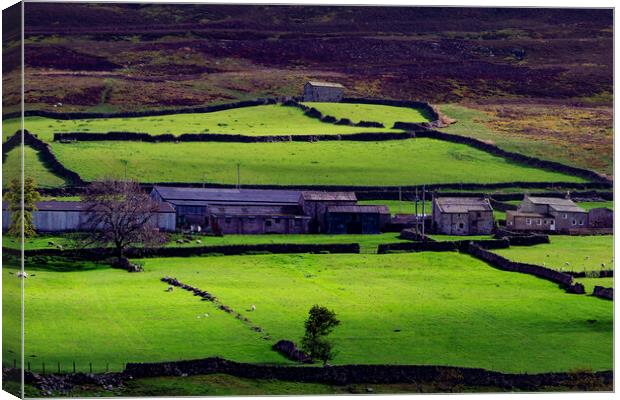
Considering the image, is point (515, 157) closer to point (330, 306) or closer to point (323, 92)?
point (323, 92)

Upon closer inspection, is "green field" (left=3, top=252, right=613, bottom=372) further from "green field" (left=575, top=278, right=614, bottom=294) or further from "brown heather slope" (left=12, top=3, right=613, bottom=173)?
"brown heather slope" (left=12, top=3, right=613, bottom=173)

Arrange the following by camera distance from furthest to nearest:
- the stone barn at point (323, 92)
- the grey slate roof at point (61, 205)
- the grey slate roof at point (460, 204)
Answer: the stone barn at point (323, 92) → the grey slate roof at point (460, 204) → the grey slate roof at point (61, 205)

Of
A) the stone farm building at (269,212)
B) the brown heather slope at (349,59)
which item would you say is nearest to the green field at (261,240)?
the stone farm building at (269,212)

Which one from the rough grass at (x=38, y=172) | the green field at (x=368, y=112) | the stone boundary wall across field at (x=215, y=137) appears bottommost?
the rough grass at (x=38, y=172)

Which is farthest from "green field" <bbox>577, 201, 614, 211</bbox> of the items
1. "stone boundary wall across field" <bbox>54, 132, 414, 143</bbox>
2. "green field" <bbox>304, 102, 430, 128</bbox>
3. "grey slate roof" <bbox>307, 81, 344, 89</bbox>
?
"grey slate roof" <bbox>307, 81, 344, 89</bbox>

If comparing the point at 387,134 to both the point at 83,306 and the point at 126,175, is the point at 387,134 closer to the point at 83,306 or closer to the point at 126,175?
the point at 126,175

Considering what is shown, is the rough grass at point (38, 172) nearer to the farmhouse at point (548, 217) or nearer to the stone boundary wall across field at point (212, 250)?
the stone boundary wall across field at point (212, 250)

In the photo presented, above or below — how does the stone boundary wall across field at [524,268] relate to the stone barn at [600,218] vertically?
below

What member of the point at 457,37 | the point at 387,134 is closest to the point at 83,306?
the point at 457,37
